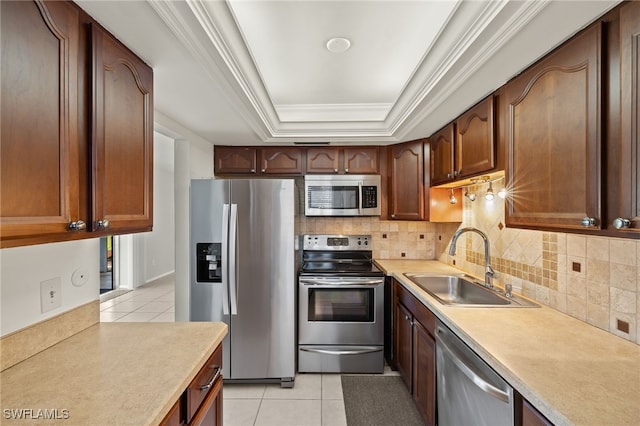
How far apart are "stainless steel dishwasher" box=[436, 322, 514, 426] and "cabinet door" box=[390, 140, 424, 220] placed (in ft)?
4.57

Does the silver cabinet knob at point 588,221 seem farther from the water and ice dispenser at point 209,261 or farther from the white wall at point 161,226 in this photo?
the white wall at point 161,226

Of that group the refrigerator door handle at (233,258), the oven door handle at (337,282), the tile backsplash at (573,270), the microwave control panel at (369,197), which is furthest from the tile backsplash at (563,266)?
the refrigerator door handle at (233,258)

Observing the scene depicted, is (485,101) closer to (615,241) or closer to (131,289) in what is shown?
(615,241)

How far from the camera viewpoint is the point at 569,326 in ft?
4.56

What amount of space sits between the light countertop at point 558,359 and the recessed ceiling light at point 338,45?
1.64 meters

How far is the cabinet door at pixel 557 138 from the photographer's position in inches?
41.1

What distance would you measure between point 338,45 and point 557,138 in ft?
4.06

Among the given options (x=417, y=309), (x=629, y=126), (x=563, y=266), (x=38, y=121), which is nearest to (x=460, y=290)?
(x=417, y=309)

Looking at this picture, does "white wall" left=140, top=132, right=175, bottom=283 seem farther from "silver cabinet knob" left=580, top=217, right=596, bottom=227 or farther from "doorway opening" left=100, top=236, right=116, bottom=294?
"silver cabinet knob" left=580, top=217, right=596, bottom=227

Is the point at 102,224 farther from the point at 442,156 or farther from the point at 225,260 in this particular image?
the point at 442,156

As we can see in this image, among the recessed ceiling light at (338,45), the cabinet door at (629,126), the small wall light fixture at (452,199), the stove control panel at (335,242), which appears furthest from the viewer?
the stove control panel at (335,242)

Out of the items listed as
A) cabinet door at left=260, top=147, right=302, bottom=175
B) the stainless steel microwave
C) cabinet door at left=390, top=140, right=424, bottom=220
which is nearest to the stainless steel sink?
cabinet door at left=390, top=140, right=424, bottom=220

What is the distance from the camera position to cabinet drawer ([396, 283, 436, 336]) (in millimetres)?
1806

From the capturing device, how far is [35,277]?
109 cm
